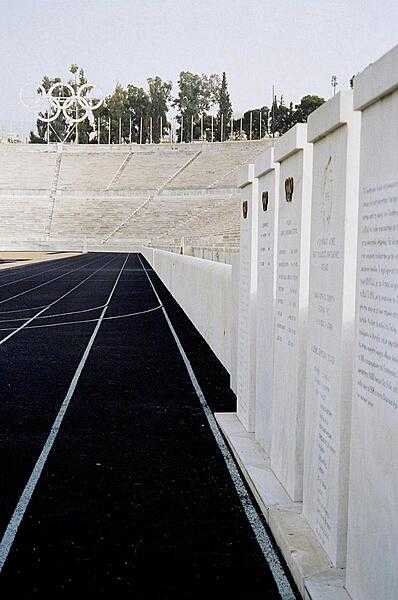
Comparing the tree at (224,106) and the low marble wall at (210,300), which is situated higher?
the tree at (224,106)

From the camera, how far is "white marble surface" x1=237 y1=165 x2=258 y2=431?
8.51 metres

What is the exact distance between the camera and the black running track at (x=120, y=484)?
5164 mm

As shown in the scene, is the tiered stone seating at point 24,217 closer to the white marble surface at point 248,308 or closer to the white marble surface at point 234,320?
the white marble surface at point 234,320

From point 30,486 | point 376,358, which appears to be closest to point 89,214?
point 30,486

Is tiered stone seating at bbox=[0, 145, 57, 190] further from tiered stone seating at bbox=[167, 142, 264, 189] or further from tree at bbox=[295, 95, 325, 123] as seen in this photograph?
tree at bbox=[295, 95, 325, 123]

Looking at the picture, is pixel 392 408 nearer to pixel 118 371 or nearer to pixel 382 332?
pixel 382 332

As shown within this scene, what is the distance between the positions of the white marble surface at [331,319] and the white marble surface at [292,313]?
0.32m

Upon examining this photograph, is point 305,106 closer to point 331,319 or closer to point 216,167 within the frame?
point 216,167

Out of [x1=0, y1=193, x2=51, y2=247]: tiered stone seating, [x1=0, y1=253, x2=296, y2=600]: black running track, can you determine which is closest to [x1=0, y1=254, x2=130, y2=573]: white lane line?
[x1=0, y1=253, x2=296, y2=600]: black running track

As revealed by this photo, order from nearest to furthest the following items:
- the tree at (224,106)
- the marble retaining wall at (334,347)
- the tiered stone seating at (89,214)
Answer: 1. the marble retaining wall at (334,347)
2. the tiered stone seating at (89,214)
3. the tree at (224,106)

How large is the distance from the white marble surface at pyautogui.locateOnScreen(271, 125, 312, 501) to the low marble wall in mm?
5746

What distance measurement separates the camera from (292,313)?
6316 millimetres

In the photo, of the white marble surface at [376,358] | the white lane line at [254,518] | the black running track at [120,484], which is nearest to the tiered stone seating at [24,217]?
the black running track at [120,484]

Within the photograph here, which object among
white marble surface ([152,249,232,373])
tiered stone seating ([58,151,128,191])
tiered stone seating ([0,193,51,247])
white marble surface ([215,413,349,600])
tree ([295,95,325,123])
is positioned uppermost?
tree ([295,95,325,123])
